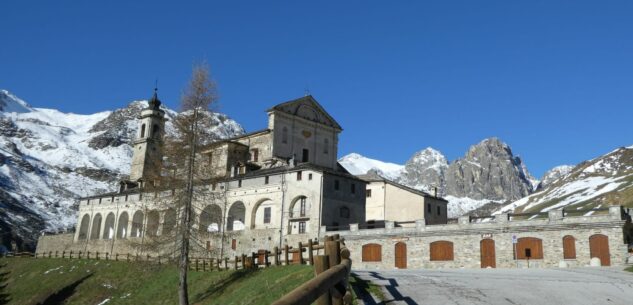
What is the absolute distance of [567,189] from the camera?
199250 mm

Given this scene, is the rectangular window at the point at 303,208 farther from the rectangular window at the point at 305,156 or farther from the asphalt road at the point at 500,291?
the asphalt road at the point at 500,291

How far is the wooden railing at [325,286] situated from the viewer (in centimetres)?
565

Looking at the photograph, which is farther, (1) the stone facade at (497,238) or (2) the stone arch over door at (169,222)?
(1) the stone facade at (497,238)

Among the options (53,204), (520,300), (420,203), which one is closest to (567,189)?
(420,203)

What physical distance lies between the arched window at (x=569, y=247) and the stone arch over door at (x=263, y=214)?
2631 cm

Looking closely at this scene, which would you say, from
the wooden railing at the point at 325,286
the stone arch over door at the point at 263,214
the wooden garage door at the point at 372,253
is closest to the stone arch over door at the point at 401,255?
the wooden garage door at the point at 372,253

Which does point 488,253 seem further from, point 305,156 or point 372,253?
point 305,156

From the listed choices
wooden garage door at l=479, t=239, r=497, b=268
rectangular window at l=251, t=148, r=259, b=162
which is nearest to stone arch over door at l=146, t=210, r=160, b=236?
wooden garage door at l=479, t=239, r=497, b=268

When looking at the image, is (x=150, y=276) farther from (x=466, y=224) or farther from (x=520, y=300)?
(x=520, y=300)

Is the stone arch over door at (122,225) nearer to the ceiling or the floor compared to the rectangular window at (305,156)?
nearer to the floor

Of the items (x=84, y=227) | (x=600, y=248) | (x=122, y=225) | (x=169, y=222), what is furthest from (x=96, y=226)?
(x=600, y=248)

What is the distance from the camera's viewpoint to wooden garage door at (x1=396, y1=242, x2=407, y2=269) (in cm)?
4491

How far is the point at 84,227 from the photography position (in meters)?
79.8

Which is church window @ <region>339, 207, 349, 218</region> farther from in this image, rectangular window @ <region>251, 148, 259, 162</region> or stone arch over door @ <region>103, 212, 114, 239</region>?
stone arch over door @ <region>103, 212, 114, 239</region>
